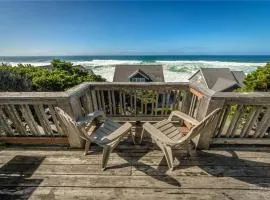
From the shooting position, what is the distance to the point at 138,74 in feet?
76.5

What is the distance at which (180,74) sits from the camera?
3909cm

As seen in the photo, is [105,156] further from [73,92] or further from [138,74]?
[138,74]

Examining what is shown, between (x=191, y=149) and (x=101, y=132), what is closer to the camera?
(x=101, y=132)

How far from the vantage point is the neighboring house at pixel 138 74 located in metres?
23.3

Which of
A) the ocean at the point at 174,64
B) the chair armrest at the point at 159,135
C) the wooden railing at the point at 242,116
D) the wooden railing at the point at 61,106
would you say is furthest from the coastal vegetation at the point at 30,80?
the ocean at the point at 174,64

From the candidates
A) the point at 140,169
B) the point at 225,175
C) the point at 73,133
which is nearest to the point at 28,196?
the point at 73,133

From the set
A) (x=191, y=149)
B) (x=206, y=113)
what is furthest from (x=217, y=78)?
(x=206, y=113)

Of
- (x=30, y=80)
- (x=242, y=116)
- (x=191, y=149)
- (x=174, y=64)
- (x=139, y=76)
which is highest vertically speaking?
(x=242, y=116)

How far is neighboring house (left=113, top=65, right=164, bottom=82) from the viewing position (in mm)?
23297

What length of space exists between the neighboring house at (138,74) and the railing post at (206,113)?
19808 mm

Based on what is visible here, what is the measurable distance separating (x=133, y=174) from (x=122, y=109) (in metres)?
1.86

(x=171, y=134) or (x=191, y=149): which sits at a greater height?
(x=171, y=134)

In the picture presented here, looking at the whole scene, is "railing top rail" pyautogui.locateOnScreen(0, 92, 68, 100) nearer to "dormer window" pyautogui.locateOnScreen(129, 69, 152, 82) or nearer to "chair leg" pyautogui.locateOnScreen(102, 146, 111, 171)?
"chair leg" pyautogui.locateOnScreen(102, 146, 111, 171)

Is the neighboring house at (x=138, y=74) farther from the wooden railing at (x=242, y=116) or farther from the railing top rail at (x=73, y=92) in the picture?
the wooden railing at (x=242, y=116)
